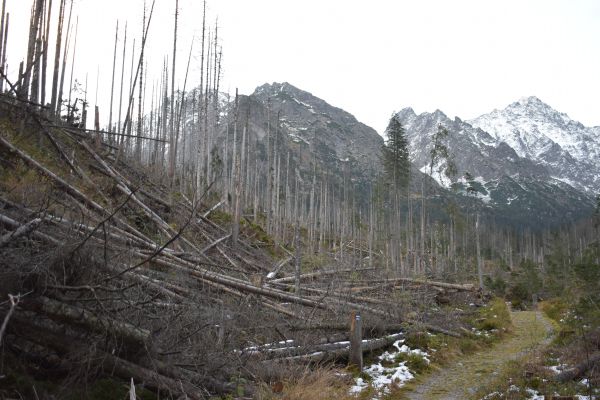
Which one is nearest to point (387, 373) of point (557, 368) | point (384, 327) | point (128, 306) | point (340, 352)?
point (340, 352)

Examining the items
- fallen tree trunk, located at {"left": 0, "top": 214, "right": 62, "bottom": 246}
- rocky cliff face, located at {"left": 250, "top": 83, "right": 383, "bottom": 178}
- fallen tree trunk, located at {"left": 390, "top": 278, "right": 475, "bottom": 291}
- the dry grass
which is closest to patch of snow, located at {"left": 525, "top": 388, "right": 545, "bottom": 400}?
the dry grass

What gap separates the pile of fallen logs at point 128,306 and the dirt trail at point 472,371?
1410 mm

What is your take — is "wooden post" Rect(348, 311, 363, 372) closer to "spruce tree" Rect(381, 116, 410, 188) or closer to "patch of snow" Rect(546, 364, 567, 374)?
"patch of snow" Rect(546, 364, 567, 374)

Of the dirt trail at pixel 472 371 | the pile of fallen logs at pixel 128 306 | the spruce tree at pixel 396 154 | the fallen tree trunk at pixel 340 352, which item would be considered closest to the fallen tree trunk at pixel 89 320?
the pile of fallen logs at pixel 128 306

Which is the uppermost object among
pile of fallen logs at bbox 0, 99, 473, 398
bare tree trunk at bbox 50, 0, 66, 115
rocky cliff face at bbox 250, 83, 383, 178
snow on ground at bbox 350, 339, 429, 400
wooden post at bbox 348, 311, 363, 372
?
rocky cliff face at bbox 250, 83, 383, 178

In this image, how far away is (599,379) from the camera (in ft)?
21.4

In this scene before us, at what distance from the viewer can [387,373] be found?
8.29 meters

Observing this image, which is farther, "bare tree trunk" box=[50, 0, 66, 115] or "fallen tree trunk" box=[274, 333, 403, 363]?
"bare tree trunk" box=[50, 0, 66, 115]

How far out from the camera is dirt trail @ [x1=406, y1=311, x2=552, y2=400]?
7527 millimetres

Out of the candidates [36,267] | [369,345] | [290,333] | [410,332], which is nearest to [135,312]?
[36,267]

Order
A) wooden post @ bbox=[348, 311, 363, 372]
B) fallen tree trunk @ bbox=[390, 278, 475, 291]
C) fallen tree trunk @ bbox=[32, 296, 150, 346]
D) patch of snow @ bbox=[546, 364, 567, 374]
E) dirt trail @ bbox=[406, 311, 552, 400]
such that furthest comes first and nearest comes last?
fallen tree trunk @ bbox=[390, 278, 475, 291], wooden post @ bbox=[348, 311, 363, 372], patch of snow @ bbox=[546, 364, 567, 374], dirt trail @ bbox=[406, 311, 552, 400], fallen tree trunk @ bbox=[32, 296, 150, 346]

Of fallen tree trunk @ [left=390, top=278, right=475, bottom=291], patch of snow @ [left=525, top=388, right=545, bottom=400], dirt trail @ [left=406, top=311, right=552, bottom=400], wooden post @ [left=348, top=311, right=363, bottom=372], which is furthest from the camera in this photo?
fallen tree trunk @ [left=390, top=278, right=475, bottom=291]

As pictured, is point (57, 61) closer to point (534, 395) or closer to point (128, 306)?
point (128, 306)

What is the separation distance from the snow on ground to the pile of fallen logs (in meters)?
0.39
